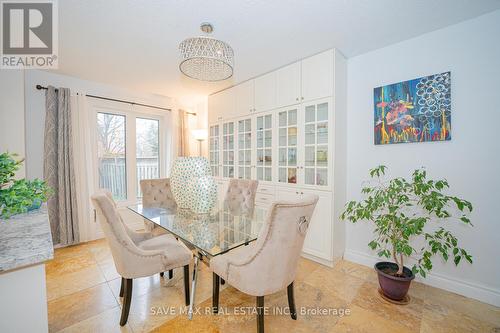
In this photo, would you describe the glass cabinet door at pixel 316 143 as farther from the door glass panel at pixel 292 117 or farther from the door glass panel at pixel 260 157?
the door glass panel at pixel 260 157

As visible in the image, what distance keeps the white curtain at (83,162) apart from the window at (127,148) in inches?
5.3

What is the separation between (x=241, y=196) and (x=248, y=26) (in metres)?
1.80

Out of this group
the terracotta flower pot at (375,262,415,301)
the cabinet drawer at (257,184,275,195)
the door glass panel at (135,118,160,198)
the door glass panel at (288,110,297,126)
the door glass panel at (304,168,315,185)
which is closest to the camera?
the terracotta flower pot at (375,262,415,301)

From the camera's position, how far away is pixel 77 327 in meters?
1.54

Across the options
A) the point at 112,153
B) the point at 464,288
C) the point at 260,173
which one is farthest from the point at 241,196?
the point at 112,153

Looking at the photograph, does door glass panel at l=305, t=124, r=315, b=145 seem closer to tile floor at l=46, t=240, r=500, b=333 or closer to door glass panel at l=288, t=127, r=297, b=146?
door glass panel at l=288, t=127, r=297, b=146

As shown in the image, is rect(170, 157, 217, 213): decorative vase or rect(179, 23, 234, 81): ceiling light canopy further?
rect(170, 157, 217, 213): decorative vase

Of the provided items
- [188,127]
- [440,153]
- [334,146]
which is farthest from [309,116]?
[188,127]

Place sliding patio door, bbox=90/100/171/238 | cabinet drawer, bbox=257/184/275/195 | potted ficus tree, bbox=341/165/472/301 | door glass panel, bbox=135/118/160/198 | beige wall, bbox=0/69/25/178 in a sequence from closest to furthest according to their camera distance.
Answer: potted ficus tree, bbox=341/165/472/301 → beige wall, bbox=0/69/25/178 → cabinet drawer, bbox=257/184/275/195 → sliding patio door, bbox=90/100/171/238 → door glass panel, bbox=135/118/160/198

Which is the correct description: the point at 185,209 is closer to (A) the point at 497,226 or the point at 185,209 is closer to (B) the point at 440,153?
(B) the point at 440,153

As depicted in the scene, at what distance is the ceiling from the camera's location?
1677 mm

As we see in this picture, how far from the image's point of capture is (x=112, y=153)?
11.7 feet

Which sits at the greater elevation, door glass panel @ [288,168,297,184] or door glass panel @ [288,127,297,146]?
door glass panel @ [288,127,297,146]

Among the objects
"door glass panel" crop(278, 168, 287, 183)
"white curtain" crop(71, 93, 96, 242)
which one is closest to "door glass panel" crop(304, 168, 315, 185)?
"door glass panel" crop(278, 168, 287, 183)
